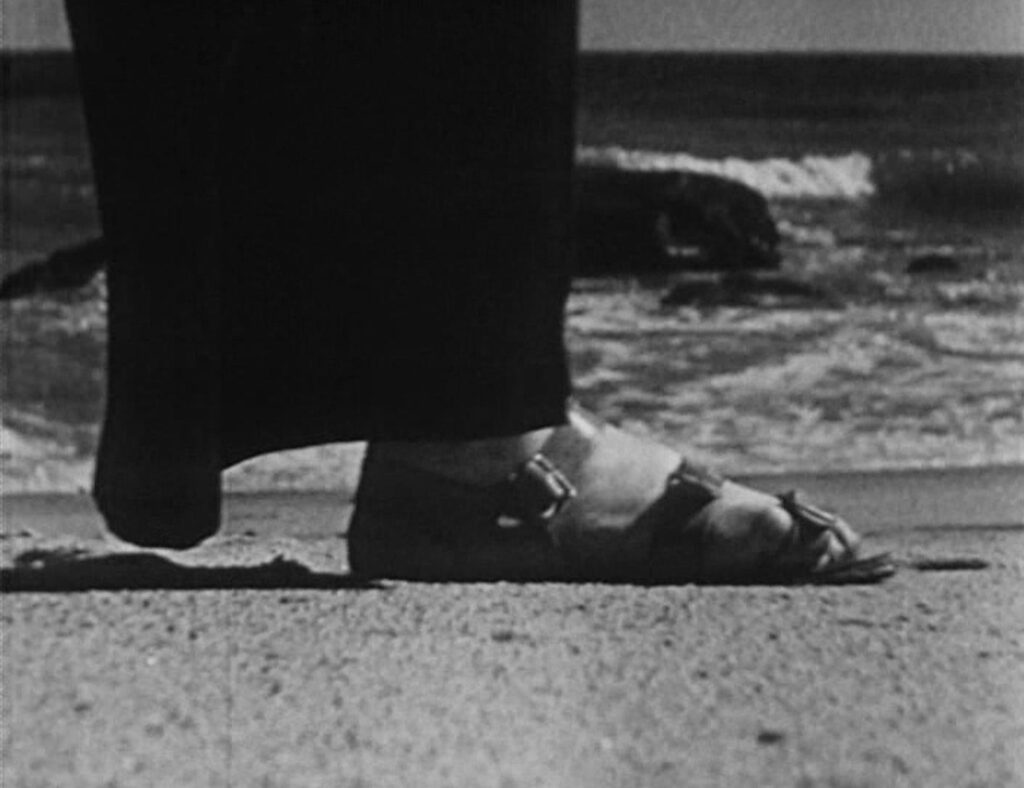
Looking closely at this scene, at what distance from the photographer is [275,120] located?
1762mm

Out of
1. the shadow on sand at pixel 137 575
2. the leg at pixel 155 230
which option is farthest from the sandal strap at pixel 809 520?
the leg at pixel 155 230

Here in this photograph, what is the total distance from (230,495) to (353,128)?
34 cm

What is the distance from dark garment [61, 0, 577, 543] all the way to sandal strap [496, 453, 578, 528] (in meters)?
0.06

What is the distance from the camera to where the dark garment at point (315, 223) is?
1.75 metres

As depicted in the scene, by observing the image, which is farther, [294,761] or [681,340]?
[681,340]

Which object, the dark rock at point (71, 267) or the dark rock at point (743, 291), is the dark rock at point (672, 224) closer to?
the dark rock at point (743, 291)

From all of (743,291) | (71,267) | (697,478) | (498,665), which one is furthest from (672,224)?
(71,267)

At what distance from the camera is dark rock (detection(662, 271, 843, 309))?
185 centimetres

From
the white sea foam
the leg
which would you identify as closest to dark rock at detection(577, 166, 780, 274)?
the white sea foam

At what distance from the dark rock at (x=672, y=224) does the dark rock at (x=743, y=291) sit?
10 mm

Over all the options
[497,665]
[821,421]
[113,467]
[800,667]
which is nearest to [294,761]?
[497,665]

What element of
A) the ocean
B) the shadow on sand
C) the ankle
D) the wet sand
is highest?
the ocean

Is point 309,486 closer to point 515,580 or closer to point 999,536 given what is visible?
point 515,580

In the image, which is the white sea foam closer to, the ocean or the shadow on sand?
the ocean
